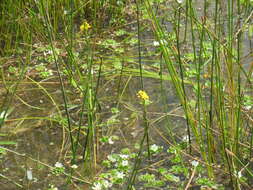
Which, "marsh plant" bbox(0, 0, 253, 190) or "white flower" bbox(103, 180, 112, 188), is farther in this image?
"white flower" bbox(103, 180, 112, 188)

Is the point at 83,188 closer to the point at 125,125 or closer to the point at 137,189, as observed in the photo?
the point at 137,189

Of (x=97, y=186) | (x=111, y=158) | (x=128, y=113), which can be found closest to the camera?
(x=97, y=186)

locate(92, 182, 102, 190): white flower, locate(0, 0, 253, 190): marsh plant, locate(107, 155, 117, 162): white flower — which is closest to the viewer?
locate(0, 0, 253, 190): marsh plant

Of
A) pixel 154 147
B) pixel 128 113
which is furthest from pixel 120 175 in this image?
pixel 128 113

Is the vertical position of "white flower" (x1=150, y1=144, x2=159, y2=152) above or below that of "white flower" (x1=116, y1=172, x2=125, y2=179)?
above

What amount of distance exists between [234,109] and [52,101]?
4.22 feet

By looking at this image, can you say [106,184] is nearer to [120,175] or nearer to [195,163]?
[120,175]

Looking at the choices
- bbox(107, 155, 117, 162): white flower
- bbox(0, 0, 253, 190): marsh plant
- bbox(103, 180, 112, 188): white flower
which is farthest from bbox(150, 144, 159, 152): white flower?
bbox(103, 180, 112, 188): white flower

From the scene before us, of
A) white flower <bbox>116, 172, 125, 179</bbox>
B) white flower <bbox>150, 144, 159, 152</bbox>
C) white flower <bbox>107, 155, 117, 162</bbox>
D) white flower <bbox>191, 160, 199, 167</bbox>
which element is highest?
white flower <bbox>150, 144, 159, 152</bbox>

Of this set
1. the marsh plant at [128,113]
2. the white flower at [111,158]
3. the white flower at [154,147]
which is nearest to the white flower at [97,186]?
the marsh plant at [128,113]

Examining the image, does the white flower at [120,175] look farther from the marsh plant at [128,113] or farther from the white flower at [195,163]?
the white flower at [195,163]

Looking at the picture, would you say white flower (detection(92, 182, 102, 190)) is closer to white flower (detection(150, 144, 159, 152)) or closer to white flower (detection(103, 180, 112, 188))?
white flower (detection(103, 180, 112, 188))

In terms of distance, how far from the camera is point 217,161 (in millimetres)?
2508

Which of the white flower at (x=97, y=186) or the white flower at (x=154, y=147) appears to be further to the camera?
the white flower at (x=154, y=147)
